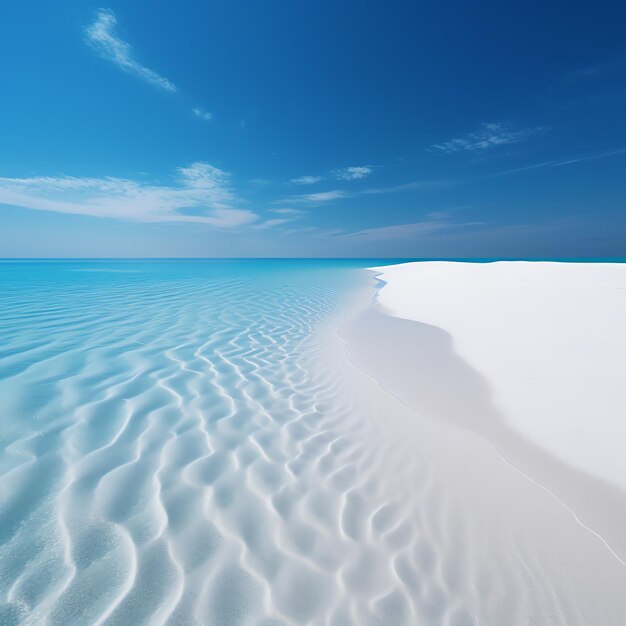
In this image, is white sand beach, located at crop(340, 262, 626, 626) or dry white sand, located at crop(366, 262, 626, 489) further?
dry white sand, located at crop(366, 262, 626, 489)

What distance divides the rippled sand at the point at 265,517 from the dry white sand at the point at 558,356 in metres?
0.87

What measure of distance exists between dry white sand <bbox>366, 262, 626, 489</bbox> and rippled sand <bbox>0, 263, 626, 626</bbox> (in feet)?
2.84

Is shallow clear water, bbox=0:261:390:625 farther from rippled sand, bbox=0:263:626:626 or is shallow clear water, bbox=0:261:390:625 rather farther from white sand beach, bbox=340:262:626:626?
white sand beach, bbox=340:262:626:626

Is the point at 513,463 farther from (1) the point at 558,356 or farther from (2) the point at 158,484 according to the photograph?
(2) the point at 158,484

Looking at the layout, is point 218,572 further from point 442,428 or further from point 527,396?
point 527,396

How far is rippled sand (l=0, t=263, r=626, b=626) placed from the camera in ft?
6.22

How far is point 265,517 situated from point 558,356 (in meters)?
5.20

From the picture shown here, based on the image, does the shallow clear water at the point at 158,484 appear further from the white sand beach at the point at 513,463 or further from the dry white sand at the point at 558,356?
the dry white sand at the point at 558,356

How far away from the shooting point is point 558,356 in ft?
16.7

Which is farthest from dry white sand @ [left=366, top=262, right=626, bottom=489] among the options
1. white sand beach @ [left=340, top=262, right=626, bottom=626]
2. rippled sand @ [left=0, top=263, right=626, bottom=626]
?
rippled sand @ [left=0, top=263, right=626, bottom=626]

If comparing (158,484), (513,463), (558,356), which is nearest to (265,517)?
(158,484)

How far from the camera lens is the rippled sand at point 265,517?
6.22ft

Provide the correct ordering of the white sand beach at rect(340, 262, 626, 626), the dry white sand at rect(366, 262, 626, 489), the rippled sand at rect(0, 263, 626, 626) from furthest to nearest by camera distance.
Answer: the dry white sand at rect(366, 262, 626, 489), the white sand beach at rect(340, 262, 626, 626), the rippled sand at rect(0, 263, 626, 626)

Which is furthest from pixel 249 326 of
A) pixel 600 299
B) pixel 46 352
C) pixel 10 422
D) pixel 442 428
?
pixel 600 299
